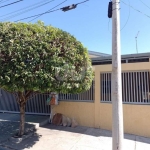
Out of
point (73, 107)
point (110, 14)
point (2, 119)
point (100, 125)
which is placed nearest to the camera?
point (110, 14)

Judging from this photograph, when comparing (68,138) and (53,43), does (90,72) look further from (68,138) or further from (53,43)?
(68,138)

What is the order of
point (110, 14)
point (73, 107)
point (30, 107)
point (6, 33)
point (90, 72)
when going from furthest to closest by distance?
point (30, 107)
point (73, 107)
point (90, 72)
point (6, 33)
point (110, 14)

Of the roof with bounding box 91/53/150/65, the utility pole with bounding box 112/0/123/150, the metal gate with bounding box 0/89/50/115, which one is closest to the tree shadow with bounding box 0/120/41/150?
the metal gate with bounding box 0/89/50/115

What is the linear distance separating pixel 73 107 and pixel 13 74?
3.95 meters

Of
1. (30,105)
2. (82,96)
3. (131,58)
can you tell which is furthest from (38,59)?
(30,105)

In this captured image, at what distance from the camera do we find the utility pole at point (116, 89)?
429 cm

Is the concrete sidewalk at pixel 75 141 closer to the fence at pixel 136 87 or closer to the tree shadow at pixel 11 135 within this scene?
the tree shadow at pixel 11 135

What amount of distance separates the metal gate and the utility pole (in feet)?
18.5

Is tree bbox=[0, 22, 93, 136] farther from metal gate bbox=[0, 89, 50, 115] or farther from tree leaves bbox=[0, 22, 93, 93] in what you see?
metal gate bbox=[0, 89, 50, 115]

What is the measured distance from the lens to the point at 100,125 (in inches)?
289

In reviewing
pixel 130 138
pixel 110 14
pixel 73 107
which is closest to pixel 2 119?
pixel 73 107

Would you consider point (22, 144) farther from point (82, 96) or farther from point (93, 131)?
point (82, 96)

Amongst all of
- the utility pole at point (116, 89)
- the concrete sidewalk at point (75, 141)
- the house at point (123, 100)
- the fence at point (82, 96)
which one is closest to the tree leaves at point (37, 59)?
the utility pole at point (116, 89)

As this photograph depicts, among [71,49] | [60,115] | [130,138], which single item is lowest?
[130,138]
